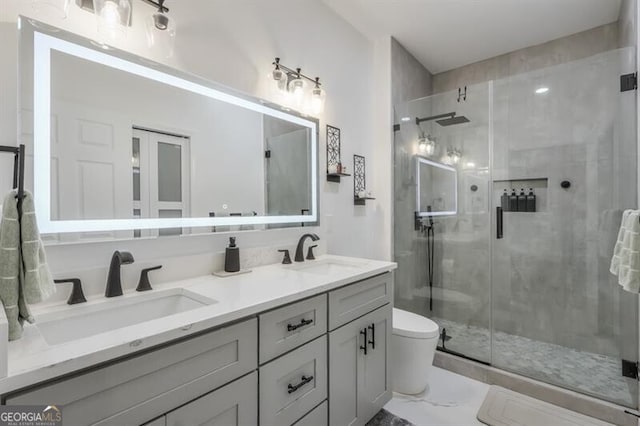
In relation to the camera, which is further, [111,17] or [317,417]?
[317,417]

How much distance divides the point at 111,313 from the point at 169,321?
37 centimetres

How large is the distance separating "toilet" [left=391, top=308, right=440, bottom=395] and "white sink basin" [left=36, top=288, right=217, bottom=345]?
129 cm

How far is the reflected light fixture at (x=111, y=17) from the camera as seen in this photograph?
1.12m

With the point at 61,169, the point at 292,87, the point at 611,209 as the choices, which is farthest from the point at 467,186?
the point at 61,169

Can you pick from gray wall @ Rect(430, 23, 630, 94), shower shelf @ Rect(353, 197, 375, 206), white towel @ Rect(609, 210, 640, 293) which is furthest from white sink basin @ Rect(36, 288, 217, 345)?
gray wall @ Rect(430, 23, 630, 94)

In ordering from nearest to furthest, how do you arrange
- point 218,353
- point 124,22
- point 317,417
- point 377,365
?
point 218,353 → point 124,22 → point 317,417 → point 377,365

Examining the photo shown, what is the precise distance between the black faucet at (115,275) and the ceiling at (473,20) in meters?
2.14

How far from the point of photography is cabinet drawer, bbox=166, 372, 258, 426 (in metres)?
0.84

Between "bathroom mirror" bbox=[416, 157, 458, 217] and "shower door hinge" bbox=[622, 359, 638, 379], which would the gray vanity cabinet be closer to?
"bathroom mirror" bbox=[416, 157, 458, 217]

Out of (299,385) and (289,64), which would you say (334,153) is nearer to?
(289,64)

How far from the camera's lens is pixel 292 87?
189 cm

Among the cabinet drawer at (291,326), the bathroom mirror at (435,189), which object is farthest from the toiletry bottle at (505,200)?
the cabinet drawer at (291,326)

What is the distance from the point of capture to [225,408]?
0.93m

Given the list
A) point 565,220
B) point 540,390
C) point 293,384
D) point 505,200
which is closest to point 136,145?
point 293,384
